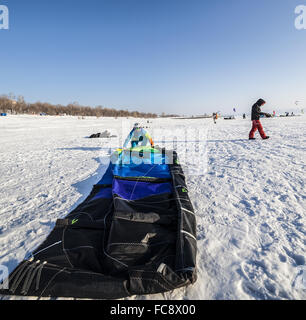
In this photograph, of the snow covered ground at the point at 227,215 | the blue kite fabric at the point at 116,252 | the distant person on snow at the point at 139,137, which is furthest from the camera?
the distant person on snow at the point at 139,137

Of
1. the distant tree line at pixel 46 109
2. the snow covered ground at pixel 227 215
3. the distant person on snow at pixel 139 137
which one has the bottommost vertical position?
the snow covered ground at pixel 227 215

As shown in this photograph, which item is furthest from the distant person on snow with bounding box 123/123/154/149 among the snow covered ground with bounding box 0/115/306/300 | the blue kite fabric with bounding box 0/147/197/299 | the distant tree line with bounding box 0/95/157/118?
the distant tree line with bounding box 0/95/157/118

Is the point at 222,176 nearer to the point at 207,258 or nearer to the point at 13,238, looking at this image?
the point at 207,258

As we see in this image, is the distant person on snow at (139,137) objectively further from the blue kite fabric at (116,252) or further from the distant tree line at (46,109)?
the distant tree line at (46,109)

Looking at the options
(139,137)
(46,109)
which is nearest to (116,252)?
(139,137)

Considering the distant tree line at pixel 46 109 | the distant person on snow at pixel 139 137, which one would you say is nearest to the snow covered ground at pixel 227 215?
the distant person on snow at pixel 139 137

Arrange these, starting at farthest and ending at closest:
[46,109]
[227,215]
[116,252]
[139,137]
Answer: [46,109]
[139,137]
[227,215]
[116,252]

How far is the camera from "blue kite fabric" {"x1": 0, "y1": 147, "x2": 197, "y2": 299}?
1.24 m

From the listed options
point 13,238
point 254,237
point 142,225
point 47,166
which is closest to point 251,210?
point 254,237

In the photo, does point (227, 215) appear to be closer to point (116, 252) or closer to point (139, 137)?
point (116, 252)

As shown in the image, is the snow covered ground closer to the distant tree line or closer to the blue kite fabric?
the blue kite fabric

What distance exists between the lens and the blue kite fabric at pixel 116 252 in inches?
48.7

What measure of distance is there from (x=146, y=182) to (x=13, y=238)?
72.5 inches

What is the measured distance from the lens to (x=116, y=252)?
1538 millimetres
